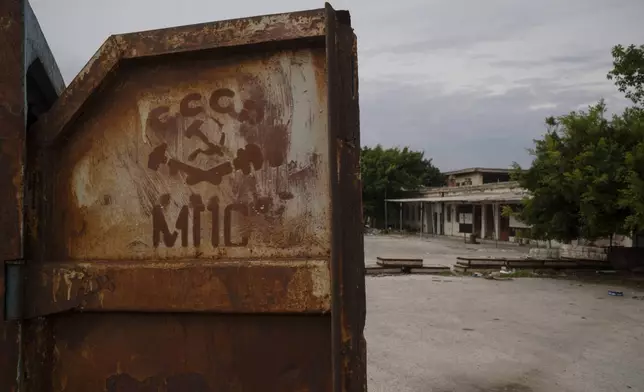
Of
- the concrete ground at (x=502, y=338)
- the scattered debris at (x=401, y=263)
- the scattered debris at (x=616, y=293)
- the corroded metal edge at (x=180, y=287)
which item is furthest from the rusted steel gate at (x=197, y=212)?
the scattered debris at (x=401, y=263)

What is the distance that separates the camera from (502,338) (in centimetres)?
689

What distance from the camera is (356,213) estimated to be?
136cm

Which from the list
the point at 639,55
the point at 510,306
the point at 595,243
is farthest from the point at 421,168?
the point at 510,306

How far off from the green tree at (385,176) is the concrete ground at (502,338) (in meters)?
23.6

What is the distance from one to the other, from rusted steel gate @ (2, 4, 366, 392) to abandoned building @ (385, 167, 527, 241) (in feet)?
67.2

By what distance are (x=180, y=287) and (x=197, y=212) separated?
222 mm

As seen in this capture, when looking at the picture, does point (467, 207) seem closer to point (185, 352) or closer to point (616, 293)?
point (616, 293)

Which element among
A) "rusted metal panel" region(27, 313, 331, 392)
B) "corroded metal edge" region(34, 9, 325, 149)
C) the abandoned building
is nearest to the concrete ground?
"rusted metal panel" region(27, 313, 331, 392)

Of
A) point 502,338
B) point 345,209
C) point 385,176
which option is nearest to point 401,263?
point 502,338

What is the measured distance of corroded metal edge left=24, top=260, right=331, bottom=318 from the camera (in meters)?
1.38

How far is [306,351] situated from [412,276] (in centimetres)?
1211

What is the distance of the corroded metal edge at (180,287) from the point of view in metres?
1.38

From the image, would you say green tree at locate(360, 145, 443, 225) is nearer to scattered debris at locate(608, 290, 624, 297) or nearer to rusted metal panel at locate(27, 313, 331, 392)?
scattered debris at locate(608, 290, 624, 297)

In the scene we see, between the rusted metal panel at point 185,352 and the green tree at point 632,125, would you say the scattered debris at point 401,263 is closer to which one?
the green tree at point 632,125
